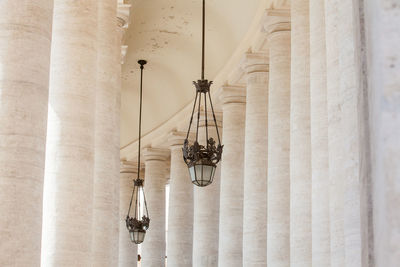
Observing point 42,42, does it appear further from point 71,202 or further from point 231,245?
point 231,245

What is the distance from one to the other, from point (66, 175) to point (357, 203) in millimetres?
17431

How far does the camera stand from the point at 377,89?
177 inches

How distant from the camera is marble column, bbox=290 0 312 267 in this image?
28062 mm

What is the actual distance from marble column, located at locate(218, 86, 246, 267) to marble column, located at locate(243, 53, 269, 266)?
473 cm

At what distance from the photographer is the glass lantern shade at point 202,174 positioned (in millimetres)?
30906

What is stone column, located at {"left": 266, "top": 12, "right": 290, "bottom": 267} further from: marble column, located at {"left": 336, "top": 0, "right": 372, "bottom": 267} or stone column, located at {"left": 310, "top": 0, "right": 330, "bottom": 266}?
marble column, located at {"left": 336, "top": 0, "right": 372, "bottom": 267}

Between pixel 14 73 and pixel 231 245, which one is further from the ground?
pixel 14 73

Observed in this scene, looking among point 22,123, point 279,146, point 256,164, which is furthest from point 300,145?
point 22,123

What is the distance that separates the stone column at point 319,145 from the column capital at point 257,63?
668 inches

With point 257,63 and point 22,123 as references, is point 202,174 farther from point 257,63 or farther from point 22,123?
point 22,123

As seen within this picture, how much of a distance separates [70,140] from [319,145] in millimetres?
8043

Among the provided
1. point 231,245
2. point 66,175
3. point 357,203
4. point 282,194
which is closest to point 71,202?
point 66,175

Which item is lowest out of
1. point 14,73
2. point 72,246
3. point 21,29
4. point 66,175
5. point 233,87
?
point 72,246

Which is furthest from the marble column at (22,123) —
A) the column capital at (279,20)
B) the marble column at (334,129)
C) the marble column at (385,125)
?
the column capital at (279,20)
